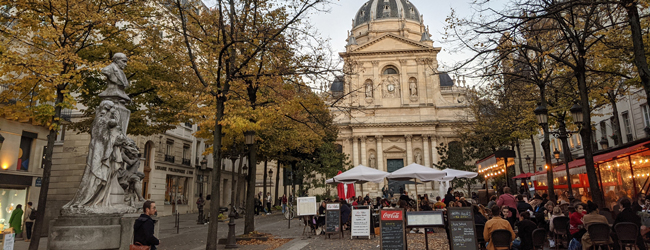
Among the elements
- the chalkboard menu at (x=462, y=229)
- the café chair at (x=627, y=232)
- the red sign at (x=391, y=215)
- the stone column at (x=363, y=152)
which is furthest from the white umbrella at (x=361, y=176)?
the stone column at (x=363, y=152)

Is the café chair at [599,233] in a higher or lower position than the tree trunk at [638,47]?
lower

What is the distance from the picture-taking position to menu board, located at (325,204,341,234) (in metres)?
13.7

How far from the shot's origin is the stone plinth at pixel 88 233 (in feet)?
18.9

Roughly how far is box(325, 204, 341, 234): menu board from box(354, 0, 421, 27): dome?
2206 inches

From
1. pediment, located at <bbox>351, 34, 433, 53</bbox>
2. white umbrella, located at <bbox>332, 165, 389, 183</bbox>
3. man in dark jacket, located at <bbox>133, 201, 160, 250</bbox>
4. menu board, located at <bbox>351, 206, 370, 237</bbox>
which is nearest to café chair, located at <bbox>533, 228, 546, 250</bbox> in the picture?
menu board, located at <bbox>351, 206, 370, 237</bbox>

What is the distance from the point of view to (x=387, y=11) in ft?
216

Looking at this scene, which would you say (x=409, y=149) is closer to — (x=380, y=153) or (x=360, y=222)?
(x=380, y=153)

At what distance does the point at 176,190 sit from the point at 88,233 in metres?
25.1

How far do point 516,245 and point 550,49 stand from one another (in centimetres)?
593

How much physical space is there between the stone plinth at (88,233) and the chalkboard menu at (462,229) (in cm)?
693

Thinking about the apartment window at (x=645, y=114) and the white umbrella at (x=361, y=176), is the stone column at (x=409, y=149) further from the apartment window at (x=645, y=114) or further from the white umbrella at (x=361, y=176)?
the white umbrella at (x=361, y=176)

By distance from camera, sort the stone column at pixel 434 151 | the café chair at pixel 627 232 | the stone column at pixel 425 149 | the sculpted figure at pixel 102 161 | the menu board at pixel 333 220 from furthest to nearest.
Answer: the stone column at pixel 425 149 < the stone column at pixel 434 151 < the menu board at pixel 333 220 < the café chair at pixel 627 232 < the sculpted figure at pixel 102 161

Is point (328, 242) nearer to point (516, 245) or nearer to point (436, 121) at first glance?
point (516, 245)

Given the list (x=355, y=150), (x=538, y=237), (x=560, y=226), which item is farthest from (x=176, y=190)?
(x=355, y=150)
